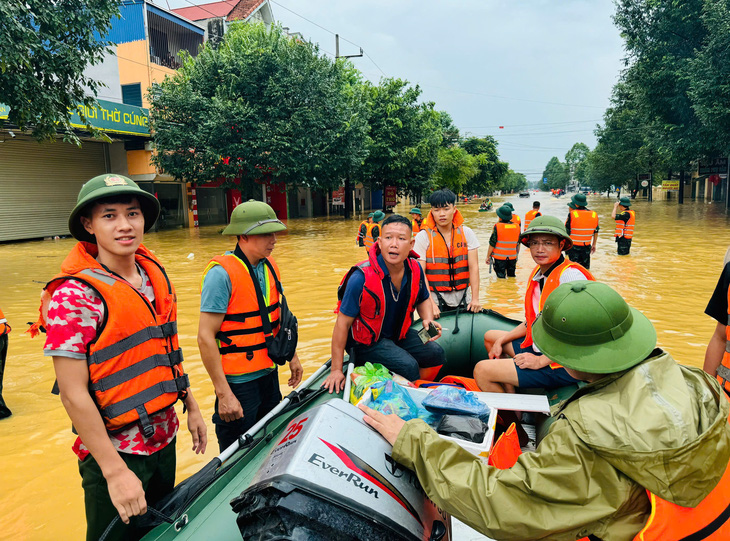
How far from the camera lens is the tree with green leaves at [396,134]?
25.2m

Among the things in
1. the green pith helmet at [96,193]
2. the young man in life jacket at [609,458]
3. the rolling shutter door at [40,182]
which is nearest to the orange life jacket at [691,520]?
the young man in life jacket at [609,458]

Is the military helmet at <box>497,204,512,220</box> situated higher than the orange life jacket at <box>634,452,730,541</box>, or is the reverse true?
the military helmet at <box>497,204,512,220</box>

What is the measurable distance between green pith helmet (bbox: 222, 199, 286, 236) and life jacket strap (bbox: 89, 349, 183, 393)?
794mm

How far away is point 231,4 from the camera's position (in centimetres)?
2728

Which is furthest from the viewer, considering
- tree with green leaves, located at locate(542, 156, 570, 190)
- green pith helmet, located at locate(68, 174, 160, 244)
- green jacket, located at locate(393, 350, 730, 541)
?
tree with green leaves, located at locate(542, 156, 570, 190)

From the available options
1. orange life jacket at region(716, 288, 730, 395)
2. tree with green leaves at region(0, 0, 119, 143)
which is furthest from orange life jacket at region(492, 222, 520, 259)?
tree with green leaves at region(0, 0, 119, 143)

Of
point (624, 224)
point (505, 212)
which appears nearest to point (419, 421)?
point (505, 212)

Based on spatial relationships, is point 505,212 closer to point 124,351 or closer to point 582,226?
point 582,226

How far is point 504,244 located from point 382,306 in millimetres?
6529

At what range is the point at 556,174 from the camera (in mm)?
161000

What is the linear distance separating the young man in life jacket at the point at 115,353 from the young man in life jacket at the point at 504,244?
6901mm

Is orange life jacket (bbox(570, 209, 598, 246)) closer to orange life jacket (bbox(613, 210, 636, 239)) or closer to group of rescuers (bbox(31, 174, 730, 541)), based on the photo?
orange life jacket (bbox(613, 210, 636, 239))

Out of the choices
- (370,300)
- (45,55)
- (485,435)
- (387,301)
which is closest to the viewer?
(485,435)

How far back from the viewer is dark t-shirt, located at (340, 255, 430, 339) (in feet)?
9.34
